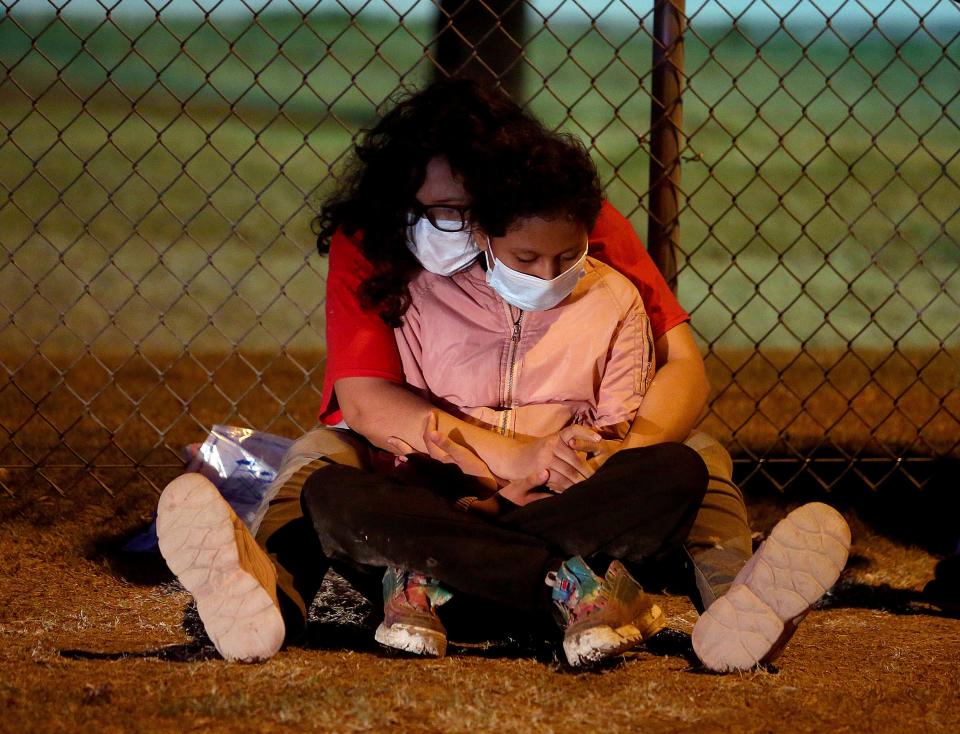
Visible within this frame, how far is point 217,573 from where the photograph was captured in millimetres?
2172

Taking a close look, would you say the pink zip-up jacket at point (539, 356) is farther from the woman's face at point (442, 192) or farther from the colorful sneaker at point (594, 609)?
the colorful sneaker at point (594, 609)

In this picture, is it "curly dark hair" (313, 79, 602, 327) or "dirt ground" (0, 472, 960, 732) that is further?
"curly dark hair" (313, 79, 602, 327)

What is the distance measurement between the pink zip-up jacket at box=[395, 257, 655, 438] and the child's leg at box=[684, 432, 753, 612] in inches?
10.5

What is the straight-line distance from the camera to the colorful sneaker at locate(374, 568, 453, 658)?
7.32 ft

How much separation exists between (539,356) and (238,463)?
1.27m

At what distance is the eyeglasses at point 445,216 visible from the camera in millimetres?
2598

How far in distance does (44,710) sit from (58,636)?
648 millimetres

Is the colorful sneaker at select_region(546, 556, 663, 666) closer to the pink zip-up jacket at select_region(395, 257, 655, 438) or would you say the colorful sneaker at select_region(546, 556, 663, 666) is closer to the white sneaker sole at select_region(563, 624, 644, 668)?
the white sneaker sole at select_region(563, 624, 644, 668)

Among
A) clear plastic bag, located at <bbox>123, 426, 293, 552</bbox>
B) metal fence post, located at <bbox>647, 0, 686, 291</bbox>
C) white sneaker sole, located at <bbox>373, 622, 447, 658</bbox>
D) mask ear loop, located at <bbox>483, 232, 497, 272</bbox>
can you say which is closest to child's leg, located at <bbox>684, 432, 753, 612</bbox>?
white sneaker sole, located at <bbox>373, 622, 447, 658</bbox>

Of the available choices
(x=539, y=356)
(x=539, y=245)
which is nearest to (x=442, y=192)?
(x=539, y=245)

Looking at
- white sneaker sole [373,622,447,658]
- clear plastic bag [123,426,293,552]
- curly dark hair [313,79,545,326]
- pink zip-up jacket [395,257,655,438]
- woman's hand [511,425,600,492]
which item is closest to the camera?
white sneaker sole [373,622,447,658]

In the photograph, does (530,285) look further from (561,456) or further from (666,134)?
(666,134)

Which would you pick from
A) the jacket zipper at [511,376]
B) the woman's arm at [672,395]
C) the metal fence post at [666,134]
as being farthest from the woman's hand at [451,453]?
the metal fence post at [666,134]

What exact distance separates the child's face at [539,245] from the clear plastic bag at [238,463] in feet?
4.13
